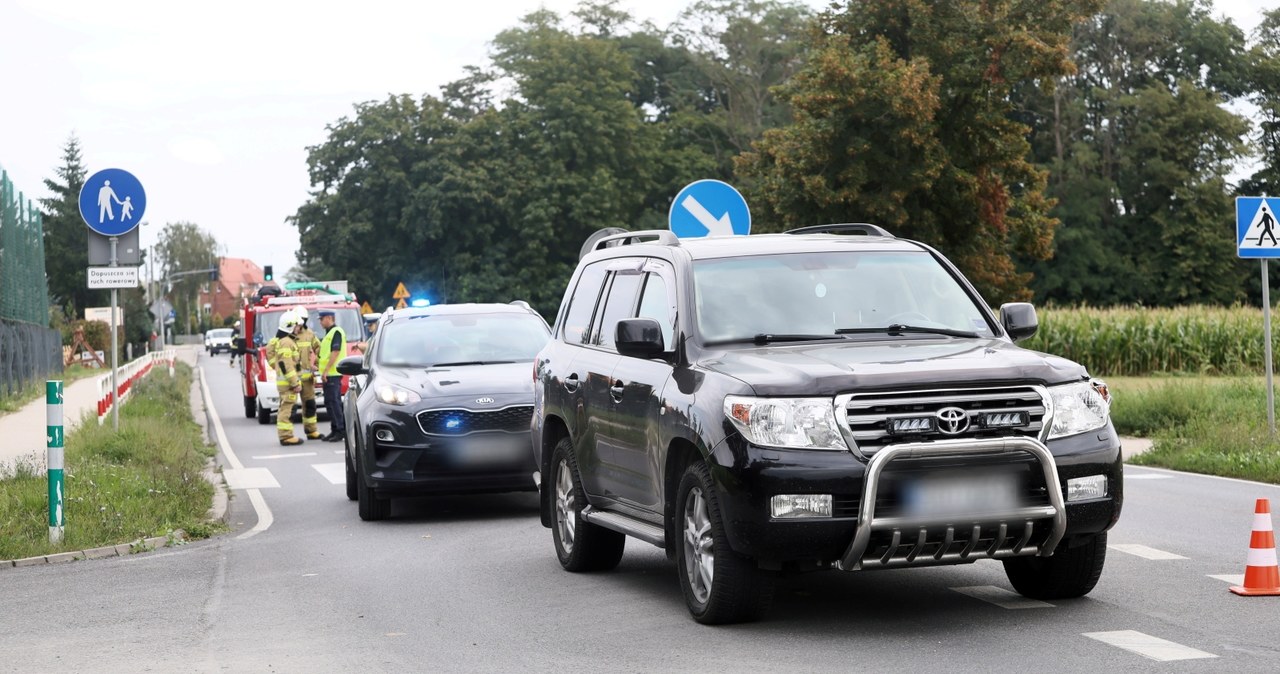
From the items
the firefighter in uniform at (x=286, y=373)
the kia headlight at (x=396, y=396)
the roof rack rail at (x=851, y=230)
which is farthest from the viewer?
the firefighter in uniform at (x=286, y=373)

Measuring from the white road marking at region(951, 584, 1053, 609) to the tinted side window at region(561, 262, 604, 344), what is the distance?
273 centimetres

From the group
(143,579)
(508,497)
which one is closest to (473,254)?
(508,497)

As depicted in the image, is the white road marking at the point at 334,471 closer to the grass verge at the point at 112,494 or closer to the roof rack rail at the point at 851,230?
the grass verge at the point at 112,494

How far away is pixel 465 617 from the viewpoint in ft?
26.8

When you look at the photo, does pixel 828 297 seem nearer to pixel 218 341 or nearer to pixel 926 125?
pixel 926 125

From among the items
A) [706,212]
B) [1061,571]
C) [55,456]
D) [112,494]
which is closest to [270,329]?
[706,212]

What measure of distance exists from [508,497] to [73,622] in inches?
250

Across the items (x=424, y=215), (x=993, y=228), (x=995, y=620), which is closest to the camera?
(x=995, y=620)

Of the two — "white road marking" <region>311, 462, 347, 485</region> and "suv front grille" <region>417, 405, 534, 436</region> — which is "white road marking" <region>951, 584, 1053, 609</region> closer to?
"suv front grille" <region>417, 405, 534, 436</region>

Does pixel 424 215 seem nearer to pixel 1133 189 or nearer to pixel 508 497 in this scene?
pixel 1133 189

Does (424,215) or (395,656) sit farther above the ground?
(424,215)

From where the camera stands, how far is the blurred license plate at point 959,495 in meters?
6.80

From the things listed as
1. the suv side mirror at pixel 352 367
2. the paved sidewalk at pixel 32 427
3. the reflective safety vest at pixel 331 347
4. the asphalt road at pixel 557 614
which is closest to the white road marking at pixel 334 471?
the suv side mirror at pixel 352 367

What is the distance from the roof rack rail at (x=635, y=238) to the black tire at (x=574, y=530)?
4.30 ft
